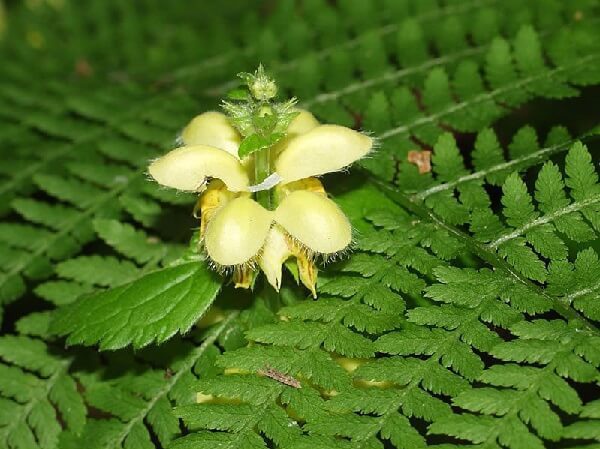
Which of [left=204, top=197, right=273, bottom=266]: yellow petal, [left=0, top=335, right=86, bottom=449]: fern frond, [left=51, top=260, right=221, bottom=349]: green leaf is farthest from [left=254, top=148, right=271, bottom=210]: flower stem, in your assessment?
[left=0, top=335, right=86, bottom=449]: fern frond

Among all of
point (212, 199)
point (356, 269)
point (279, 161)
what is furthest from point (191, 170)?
point (356, 269)

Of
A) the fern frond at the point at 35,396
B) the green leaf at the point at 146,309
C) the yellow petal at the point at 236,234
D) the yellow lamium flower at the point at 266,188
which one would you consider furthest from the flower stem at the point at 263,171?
the fern frond at the point at 35,396

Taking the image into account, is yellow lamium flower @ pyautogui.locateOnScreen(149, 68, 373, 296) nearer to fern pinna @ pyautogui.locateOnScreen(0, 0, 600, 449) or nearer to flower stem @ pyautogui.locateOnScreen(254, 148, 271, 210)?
flower stem @ pyautogui.locateOnScreen(254, 148, 271, 210)

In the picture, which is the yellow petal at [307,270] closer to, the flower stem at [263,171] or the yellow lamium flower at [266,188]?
the yellow lamium flower at [266,188]

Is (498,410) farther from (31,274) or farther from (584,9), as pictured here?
(584,9)

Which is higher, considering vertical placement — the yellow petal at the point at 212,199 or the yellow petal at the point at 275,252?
the yellow petal at the point at 212,199

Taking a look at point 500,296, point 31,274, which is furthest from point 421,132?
point 31,274

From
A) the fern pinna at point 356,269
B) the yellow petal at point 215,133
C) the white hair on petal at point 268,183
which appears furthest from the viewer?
the yellow petal at point 215,133
